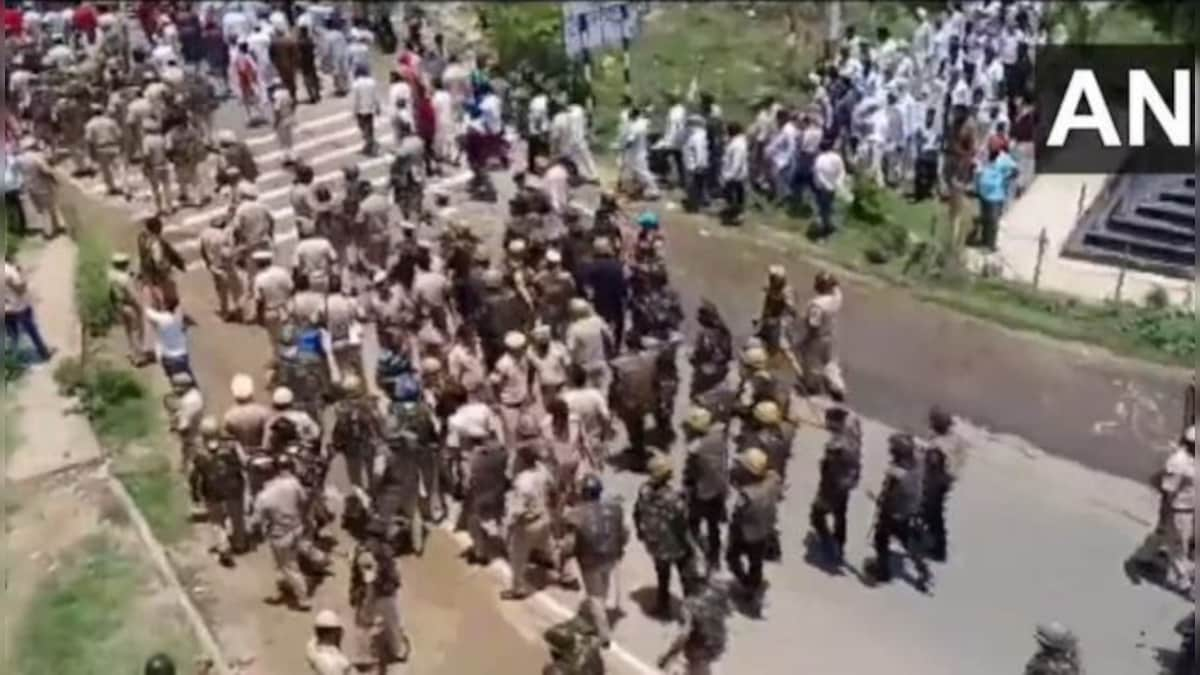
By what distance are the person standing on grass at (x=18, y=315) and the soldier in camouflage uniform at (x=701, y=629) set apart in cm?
861

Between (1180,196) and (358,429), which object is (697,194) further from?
(358,429)

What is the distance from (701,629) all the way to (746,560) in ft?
7.13

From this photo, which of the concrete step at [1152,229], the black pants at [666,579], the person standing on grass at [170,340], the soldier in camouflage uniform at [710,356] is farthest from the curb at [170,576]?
the concrete step at [1152,229]

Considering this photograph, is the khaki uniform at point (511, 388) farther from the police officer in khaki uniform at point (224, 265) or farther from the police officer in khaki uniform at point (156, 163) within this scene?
the police officer in khaki uniform at point (156, 163)

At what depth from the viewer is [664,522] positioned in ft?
50.3

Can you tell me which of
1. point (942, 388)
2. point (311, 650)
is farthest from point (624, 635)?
point (942, 388)

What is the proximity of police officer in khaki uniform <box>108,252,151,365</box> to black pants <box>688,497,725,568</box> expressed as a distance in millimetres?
6562

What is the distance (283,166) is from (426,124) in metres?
1.82

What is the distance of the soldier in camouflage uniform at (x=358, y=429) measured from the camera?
672 inches

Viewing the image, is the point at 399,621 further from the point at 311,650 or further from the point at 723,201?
the point at 723,201

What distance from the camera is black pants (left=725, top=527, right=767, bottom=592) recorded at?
1614 centimetres

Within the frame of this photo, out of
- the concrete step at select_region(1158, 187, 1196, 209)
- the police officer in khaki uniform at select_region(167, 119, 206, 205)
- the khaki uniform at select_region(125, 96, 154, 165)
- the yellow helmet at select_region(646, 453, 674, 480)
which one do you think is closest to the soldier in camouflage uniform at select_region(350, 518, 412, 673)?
the yellow helmet at select_region(646, 453, 674, 480)

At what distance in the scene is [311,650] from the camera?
14328mm

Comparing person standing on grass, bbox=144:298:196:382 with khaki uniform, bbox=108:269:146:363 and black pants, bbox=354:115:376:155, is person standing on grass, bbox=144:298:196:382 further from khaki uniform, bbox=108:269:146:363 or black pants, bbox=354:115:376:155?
black pants, bbox=354:115:376:155
